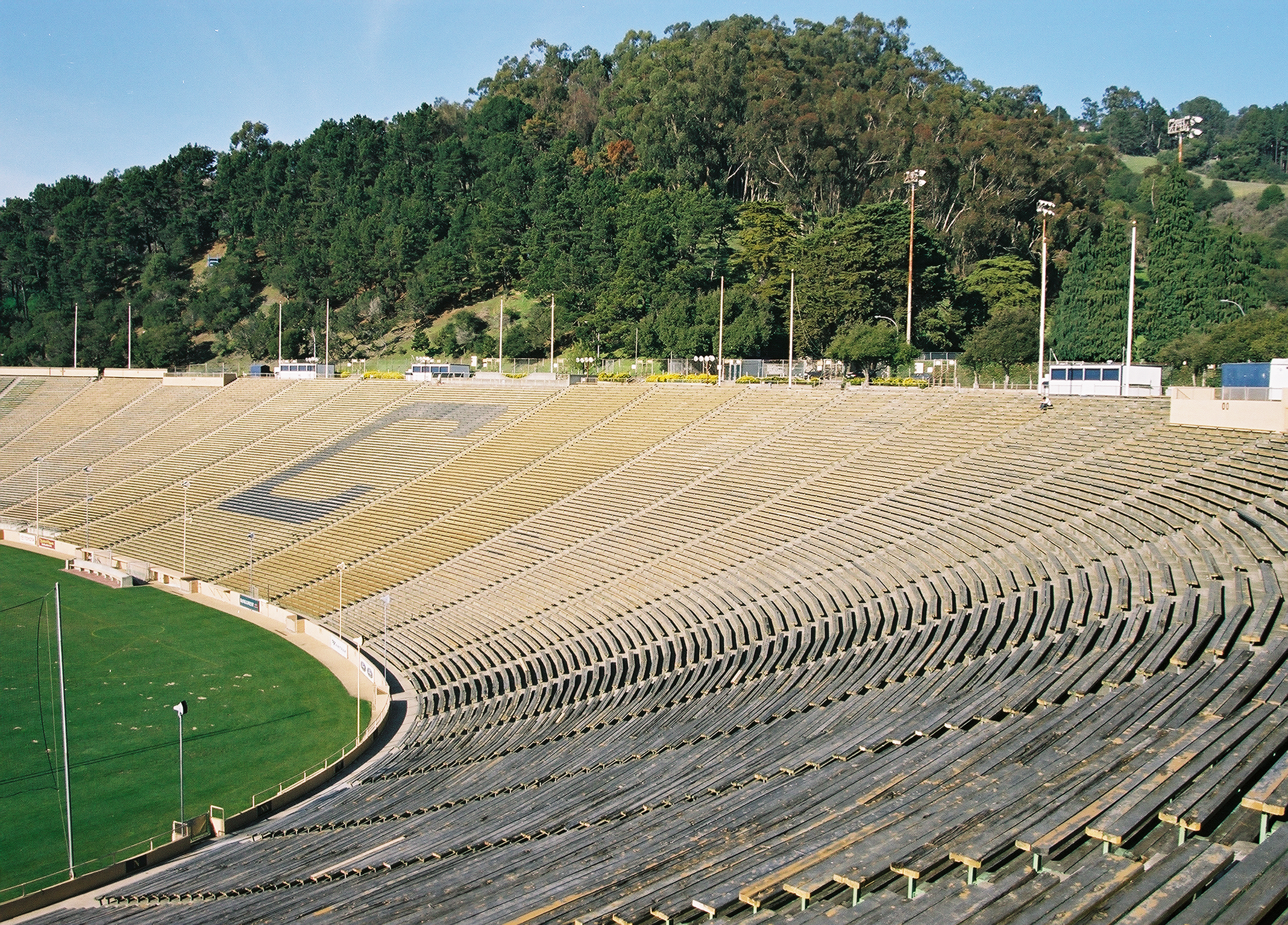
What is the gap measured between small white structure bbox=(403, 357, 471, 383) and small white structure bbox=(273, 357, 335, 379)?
24.8 ft

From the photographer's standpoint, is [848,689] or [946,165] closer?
[848,689]

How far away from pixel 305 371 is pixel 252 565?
94.2 feet

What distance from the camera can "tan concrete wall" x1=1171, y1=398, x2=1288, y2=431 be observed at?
20656 mm

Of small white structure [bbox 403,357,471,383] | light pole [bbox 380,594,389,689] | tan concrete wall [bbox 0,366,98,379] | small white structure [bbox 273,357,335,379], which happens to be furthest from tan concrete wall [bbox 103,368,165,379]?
light pole [bbox 380,594,389,689]

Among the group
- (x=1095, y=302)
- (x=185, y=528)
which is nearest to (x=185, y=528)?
(x=185, y=528)

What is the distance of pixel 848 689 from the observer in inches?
644

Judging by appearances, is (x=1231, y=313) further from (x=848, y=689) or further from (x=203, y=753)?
(x=203, y=753)

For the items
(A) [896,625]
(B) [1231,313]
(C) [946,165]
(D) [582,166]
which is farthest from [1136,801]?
(D) [582,166]

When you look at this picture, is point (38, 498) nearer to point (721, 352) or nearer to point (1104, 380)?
point (721, 352)

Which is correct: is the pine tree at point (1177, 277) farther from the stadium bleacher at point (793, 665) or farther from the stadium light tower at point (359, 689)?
the stadium light tower at point (359, 689)

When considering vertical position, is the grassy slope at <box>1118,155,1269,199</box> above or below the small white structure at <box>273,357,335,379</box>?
above

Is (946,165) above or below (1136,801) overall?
above

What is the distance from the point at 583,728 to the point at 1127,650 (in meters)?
9.79

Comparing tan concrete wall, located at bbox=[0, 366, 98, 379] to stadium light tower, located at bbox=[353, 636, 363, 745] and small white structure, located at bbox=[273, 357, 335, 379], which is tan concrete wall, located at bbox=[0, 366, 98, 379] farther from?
stadium light tower, located at bbox=[353, 636, 363, 745]
